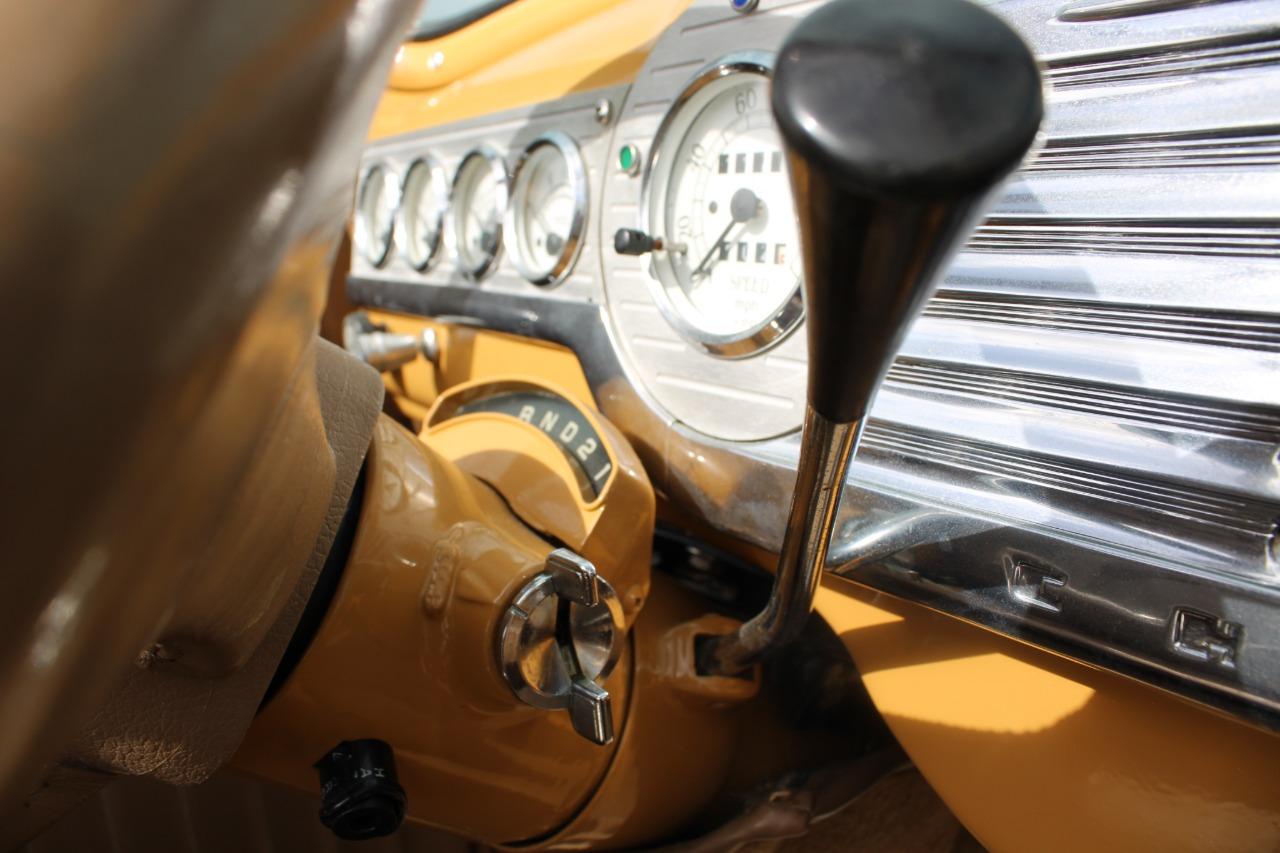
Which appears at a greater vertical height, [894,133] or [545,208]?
[894,133]

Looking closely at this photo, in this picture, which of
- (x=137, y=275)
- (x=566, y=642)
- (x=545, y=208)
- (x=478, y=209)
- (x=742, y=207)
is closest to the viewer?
(x=137, y=275)

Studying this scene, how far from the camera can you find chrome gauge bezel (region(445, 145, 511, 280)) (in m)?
1.12

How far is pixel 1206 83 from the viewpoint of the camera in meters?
0.48

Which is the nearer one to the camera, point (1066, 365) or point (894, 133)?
point (894, 133)

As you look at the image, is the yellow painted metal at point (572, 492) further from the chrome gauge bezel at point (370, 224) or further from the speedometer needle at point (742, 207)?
the chrome gauge bezel at point (370, 224)

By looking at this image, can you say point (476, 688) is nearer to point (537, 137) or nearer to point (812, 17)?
point (812, 17)

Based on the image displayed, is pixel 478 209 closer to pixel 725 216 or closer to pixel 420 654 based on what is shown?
pixel 725 216

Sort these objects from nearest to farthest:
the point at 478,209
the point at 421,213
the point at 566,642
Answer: the point at 566,642 → the point at 478,209 → the point at 421,213

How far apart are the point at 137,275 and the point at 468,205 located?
1099mm

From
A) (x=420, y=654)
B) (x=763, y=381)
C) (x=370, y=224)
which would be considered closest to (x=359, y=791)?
(x=420, y=654)

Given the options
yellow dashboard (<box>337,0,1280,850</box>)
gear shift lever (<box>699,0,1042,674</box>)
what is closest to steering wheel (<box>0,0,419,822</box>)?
gear shift lever (<box>699,0,1042,674</box>)

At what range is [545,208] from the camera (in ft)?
3.65

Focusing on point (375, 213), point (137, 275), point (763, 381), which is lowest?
point (375, 213)

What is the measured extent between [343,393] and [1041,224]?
0.45 meters
